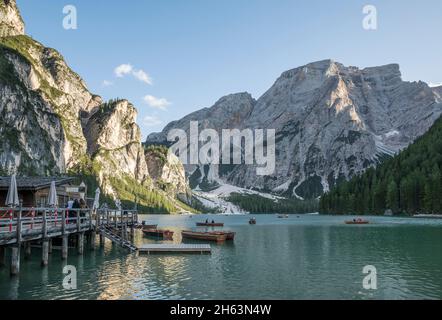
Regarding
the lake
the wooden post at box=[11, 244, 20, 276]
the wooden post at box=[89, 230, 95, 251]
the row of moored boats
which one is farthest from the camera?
the row of moored boats

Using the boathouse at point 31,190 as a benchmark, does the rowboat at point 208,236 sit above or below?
below

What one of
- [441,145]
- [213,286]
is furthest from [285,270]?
[441,145]

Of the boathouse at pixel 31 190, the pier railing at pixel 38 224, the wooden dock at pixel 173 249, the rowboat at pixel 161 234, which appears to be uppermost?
the boathouse at pixel 31 190

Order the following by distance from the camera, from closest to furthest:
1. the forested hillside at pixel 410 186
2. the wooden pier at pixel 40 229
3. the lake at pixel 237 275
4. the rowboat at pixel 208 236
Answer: the lake at pixel 237 275 → the wooden pier at pixel 40 229 → the rowboat at pixel 208 236 → the forested hillside at pixel 410 186

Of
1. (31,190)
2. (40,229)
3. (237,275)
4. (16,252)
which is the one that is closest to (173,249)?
(237,275)

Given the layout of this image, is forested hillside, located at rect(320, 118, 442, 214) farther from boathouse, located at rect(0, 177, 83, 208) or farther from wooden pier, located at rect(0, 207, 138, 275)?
boathouse, located at rect(0, 177, 83, 208)

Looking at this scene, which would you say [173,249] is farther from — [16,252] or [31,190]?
[16,252]

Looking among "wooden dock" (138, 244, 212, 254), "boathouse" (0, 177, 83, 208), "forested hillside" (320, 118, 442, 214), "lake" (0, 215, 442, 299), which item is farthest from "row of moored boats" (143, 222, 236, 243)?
"forested hillside" (320, 118, 442, 214)

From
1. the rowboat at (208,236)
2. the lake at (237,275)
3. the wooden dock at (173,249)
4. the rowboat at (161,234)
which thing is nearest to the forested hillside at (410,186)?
the rowboat at (208,236)

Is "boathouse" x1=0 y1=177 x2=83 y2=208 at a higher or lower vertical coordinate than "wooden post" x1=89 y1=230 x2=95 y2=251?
higher

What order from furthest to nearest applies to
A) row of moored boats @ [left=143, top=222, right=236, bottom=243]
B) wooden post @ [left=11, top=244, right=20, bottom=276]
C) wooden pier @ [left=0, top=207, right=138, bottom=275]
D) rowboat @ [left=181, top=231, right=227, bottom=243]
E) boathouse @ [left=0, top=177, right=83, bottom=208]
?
row of moored boats @ [left=143, top=222, right=236, bottom=243] < rowboat @ [left=181, top=231, right=227, bottom=243] < boathouse @ [left=0, top=177, right=83, bottom=208] < wooden post @ [left=11, top=244, right=20, bottom=276] < wooden pier @ [left=0, top=207, right=138, bottom=275]

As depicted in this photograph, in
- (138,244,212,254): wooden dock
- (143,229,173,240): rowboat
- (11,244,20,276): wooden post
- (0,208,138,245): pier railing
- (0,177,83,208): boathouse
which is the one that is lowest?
(143,229,173,240): rowboat

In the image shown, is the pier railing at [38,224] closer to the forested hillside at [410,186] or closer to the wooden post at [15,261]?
the wooden post at [15,261]
